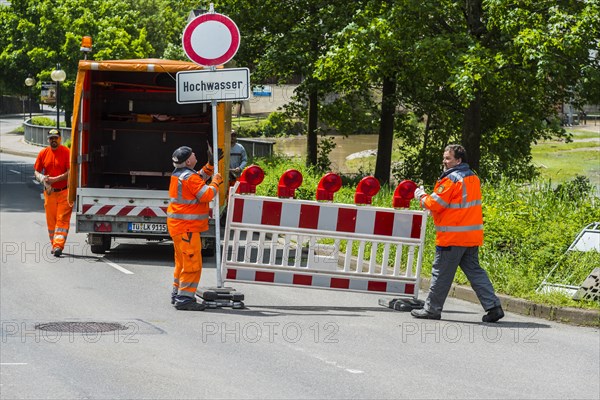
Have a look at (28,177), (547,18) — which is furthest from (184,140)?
(28,177)

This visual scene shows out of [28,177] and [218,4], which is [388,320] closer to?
[218,4]

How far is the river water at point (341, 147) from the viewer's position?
162 ft

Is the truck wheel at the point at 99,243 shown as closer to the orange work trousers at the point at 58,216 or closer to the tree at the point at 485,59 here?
the orange work trousers at the point at 58,216

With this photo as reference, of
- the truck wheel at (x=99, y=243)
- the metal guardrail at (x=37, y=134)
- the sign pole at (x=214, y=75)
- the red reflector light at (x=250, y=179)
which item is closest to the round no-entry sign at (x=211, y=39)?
the sign pole at (x=214, y=75)

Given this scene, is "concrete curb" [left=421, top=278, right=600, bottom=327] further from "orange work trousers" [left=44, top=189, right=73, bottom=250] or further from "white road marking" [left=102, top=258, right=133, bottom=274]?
"orange work trousers" [left=44, top=189, right=73, bottom=250]

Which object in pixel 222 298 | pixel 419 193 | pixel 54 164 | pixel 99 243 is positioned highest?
pixel 419 193

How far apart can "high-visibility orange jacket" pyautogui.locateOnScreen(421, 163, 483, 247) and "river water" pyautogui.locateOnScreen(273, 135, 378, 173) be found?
3356 cm

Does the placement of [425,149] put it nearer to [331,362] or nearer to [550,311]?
[550,311]

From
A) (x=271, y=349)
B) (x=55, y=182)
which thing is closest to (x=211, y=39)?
(x=271, y=349)

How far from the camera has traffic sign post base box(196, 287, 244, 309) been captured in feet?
40.1

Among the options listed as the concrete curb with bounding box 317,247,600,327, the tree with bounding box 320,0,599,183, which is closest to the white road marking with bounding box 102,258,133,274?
the concrete curb with bounding box 317,247,600,327

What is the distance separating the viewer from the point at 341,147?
55312 mm

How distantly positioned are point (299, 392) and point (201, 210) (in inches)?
157

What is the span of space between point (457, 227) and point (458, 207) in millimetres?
208
